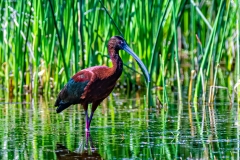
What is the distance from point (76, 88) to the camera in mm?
7262

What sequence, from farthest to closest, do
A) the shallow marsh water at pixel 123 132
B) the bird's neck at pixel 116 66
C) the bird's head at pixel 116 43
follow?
the bird's head at pixel 116 43, the bird's neck at pixel 116 66, the shallow marsh water at pixel 123 132

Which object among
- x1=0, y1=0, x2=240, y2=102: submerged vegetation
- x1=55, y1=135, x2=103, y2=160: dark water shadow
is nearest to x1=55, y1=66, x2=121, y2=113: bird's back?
x1=55, y1=135, x2=103, y2=160: dark water shadow

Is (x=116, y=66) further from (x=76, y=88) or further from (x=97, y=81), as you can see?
(x=76, y=88)

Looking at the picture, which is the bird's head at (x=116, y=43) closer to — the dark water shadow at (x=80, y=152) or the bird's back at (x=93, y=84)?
the bird's back at (x=93, y=84)

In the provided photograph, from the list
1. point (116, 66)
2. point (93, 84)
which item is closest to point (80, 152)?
point (93, 84)

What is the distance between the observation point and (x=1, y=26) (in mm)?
10016

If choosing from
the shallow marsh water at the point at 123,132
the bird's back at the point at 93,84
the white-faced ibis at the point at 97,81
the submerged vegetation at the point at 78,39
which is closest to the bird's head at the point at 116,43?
the white-faced ibis at the point at 97,81

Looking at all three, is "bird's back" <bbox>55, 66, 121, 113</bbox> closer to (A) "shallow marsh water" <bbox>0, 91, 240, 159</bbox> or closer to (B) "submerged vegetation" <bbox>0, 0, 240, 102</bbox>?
(A) "shallow marsh water" <bbox>0, 91, 240, 159</bbox>

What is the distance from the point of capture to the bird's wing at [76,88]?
7129 mm

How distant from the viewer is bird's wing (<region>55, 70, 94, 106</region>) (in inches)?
281

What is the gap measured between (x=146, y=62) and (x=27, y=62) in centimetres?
191

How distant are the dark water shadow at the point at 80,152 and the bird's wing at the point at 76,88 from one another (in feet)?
3.39

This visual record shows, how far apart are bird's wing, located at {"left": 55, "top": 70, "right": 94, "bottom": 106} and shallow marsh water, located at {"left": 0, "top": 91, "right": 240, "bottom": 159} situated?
28cm

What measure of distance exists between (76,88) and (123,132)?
81 cm
